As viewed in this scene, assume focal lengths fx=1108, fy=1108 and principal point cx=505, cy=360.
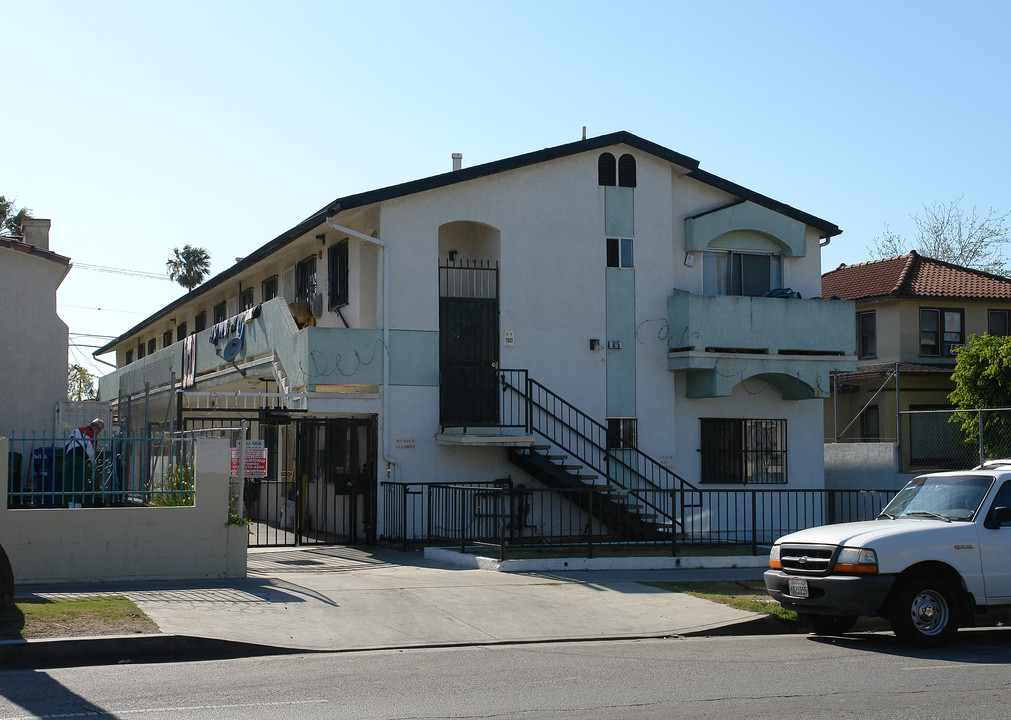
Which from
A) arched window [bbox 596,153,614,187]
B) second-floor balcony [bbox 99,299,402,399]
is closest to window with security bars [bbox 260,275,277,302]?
second-floor balcony [bbox 99,299,402,399]

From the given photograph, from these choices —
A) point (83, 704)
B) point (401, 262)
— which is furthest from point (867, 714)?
point (401, 262)

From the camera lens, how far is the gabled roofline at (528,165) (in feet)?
67.1

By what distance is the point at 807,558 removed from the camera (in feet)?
37.2

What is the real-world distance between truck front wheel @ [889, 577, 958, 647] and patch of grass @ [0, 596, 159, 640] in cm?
721

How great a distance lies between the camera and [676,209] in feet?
76.8

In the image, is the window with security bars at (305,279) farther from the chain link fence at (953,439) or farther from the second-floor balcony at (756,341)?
the chain link fence at (953,439)

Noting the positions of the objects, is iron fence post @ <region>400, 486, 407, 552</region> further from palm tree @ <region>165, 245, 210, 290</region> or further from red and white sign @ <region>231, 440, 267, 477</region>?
palm tree @ <region>165, 245, 210, 290</region>

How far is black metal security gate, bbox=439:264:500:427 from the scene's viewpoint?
21.2 metres

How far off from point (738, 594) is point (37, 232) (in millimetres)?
18565

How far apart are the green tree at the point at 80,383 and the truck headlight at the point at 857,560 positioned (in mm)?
54348

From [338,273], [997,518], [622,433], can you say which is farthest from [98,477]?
[997,518]

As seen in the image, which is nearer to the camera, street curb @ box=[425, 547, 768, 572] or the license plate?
the license plate

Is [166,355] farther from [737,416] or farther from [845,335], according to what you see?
[845,335]

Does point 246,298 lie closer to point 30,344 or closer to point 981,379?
point 30,344
